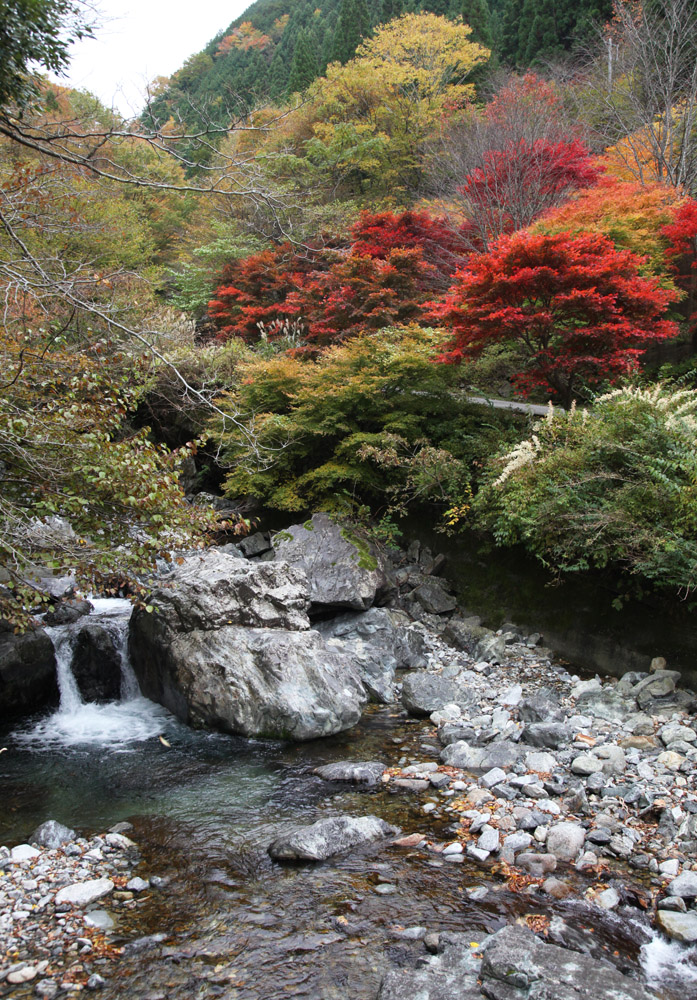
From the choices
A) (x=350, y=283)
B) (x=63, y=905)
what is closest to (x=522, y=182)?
(x=350, y=283)

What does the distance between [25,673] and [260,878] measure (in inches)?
167

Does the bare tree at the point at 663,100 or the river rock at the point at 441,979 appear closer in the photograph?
the river rock at the point at 441,979

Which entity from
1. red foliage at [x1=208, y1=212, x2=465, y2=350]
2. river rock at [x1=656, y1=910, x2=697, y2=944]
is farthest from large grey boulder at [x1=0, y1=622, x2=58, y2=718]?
red foliage at [x1=208, y1=212, x2=465, y2=350]

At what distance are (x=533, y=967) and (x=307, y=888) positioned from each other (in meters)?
1.47

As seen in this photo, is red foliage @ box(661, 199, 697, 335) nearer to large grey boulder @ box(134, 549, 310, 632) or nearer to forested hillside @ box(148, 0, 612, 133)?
large grey boulder @ box(134, 549, 310, 632)

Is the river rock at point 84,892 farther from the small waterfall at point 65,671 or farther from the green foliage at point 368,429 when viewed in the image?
the green foliage at point 368,429

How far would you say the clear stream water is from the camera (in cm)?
319

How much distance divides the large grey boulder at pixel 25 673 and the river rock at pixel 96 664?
0.31 m

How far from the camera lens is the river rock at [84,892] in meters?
3.72

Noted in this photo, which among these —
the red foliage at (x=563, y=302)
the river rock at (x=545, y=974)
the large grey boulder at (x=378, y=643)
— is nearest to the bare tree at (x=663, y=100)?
the red foliage at (x=563, y=302)

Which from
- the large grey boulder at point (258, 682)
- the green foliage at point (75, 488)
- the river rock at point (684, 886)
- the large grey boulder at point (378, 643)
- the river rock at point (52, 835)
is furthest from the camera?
the large grey boulder at point (378, 643)

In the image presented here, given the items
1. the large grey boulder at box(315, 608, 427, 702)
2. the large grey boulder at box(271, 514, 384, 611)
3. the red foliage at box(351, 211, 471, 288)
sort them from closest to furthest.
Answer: the large grey boulder at box(315, 608, 427, 702) < the large grey boulder at box(271, 514, 384, 611) < the red foliage at box(351, 211, 471, 288)

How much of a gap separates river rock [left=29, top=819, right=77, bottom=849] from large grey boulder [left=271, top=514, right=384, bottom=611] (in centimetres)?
460

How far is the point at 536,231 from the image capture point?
9117 millimetres
